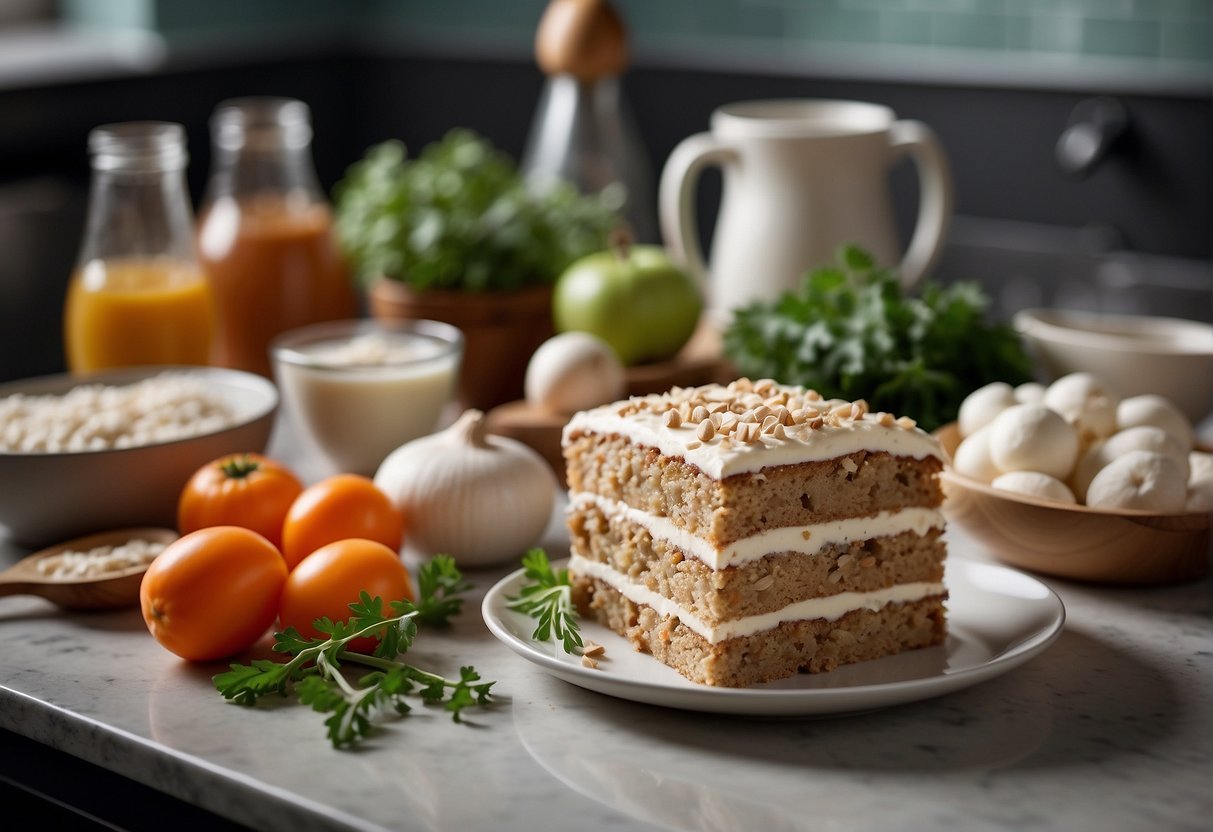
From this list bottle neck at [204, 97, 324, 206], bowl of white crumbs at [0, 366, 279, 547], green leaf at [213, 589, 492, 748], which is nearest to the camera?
green leaf at [213, 589, 492, 748]

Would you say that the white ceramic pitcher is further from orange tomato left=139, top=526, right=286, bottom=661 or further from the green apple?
orange tomato left=139, top=526, right=286, bottom=661

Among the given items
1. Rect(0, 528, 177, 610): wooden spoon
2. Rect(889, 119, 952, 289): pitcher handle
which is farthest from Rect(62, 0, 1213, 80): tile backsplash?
Rect(0, 528, 177, 610): wooden spoon

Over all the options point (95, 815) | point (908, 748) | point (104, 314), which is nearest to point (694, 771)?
point (908, 748)

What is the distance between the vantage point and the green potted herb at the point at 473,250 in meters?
1.83

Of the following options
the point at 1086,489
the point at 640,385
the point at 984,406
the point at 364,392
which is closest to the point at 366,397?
the point at 364,392

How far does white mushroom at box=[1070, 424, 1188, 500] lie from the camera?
1333mm

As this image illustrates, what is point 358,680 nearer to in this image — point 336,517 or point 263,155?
point 336,517

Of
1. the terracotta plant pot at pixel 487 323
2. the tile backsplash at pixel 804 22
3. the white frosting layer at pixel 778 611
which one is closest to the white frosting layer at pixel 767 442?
the white frosting layer at pixel 778 611

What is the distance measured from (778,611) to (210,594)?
18.1 inches

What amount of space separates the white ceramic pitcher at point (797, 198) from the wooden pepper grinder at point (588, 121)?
26 cm

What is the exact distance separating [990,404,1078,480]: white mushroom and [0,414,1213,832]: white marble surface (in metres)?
0.18

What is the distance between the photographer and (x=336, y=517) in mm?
1317

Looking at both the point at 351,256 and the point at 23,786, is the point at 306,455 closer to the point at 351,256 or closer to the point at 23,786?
the point at 351,256

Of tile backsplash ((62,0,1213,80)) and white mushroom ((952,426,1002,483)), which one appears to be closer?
white mushroom ((952,426,1002,483))
